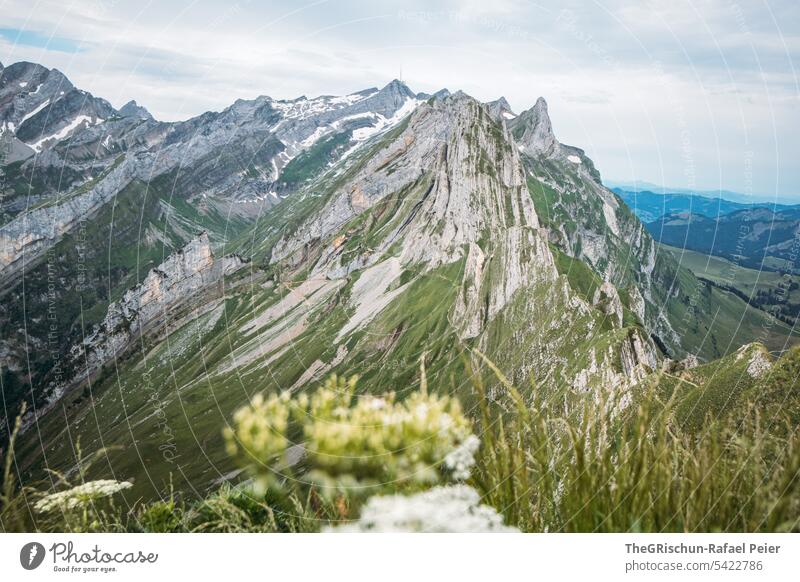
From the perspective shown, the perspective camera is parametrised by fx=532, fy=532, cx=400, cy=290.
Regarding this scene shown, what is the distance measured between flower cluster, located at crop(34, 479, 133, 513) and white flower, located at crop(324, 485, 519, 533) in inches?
88.0

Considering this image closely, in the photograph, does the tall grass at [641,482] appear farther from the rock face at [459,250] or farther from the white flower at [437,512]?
the rock face at [459,250]

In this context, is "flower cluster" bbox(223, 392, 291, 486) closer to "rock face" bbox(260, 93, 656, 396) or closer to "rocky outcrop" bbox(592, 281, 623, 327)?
"rock face" bbox(260, 93, 656, 396)

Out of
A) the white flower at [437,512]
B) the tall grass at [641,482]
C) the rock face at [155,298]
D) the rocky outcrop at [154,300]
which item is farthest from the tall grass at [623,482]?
the rock face at [155,298]

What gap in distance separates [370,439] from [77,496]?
2807 millimetres

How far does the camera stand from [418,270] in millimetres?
100812

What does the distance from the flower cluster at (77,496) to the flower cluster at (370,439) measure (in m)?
1.38

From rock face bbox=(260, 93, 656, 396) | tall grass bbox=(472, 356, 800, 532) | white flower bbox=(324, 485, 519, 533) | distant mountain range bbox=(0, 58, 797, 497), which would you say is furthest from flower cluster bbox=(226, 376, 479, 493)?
rock face bbox=(260, 93, 656, 396)

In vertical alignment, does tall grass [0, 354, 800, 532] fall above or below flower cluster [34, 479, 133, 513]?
above

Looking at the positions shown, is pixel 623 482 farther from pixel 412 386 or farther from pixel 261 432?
pixel 412 386

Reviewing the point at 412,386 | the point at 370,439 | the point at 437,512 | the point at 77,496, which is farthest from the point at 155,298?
the point at 437,512

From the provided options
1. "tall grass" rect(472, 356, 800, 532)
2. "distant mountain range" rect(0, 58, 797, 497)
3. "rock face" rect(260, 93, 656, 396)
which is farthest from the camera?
"distant mountain range" rect(0, 58, 797, 497)

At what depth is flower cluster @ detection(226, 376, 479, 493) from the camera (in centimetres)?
420
